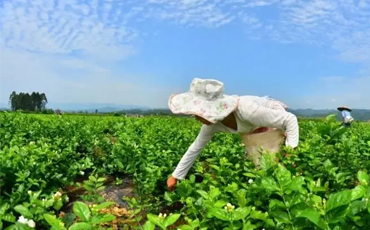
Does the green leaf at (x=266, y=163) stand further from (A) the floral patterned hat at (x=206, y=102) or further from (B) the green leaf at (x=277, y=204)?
(A) the floral patterned hat at (x=206, y=102)

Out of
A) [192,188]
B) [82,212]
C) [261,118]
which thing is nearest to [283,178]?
[82,212]

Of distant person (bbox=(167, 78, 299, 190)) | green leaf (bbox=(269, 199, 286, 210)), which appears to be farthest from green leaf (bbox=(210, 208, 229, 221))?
distant person (bbox=(167, 78, 299, 190))

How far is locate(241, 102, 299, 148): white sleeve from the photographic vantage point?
125 inches

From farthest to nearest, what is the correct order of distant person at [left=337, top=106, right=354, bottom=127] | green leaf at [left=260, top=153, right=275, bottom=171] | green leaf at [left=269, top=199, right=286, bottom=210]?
distant person at [left=337, top=106, right=354, bottom=127]
green leaf at [left=260, top=153, right=275, bottom=171]
green leaf at [left=269, top=199, right=286, bottom=210]

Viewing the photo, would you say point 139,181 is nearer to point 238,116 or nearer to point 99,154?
point 238,116

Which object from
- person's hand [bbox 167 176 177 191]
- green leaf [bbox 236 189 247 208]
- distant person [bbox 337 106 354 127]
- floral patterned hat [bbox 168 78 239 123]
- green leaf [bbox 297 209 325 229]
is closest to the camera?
green leaf [bbox 297 209 325 229]

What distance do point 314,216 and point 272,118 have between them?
1710 millimetres

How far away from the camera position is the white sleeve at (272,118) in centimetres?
318

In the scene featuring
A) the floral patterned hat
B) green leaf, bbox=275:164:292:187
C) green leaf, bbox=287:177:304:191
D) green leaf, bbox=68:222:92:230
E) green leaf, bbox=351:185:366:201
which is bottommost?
green leaf, bbox=68:222:92:230

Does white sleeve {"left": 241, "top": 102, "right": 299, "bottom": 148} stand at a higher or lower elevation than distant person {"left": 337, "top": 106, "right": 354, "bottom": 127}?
higher

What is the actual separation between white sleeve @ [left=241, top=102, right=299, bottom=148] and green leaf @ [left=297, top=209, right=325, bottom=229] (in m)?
1.61

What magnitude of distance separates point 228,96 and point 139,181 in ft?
3.48

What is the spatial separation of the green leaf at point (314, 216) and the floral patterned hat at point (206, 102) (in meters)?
1.59

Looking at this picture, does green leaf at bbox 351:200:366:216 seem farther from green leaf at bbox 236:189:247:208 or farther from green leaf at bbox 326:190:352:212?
green leaf at bbox 236:189:247:208
